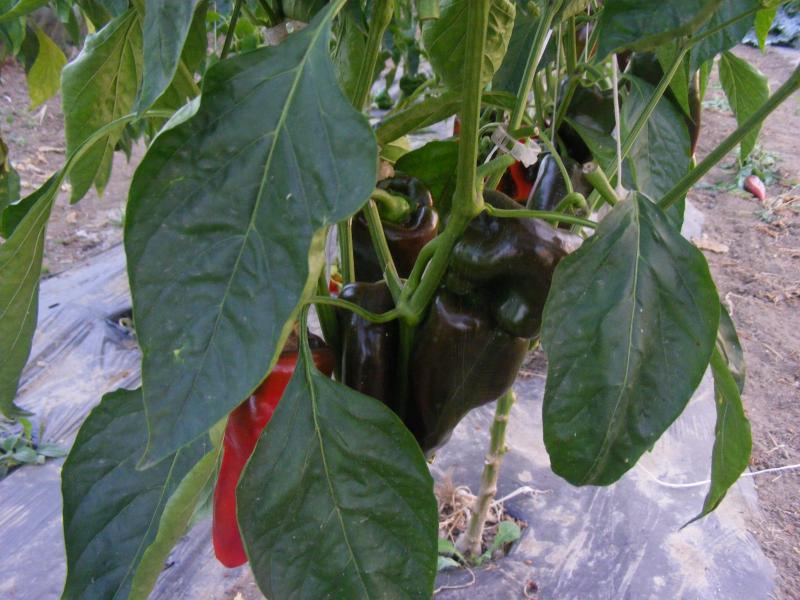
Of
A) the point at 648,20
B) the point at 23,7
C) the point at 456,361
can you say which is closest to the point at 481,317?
the point at 456,361

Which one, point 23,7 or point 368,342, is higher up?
point 23,7

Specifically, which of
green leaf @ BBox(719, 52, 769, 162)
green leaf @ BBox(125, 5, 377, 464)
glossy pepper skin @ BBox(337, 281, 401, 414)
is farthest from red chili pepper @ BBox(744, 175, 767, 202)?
green leaf @ BBox(125, 5, 377, 464)

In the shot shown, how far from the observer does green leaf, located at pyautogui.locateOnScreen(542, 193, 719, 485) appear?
37 cm

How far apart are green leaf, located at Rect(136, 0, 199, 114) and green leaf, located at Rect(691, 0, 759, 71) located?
37cm

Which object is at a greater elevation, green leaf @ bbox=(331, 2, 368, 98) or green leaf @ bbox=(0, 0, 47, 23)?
green leaf @ bbox=(0, 0, 47, 23)

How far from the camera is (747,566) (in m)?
1.28

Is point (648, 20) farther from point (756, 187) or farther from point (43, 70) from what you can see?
point (756, 187)

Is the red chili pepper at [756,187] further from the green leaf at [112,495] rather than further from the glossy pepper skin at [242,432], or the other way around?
the green leaf at [112,495]

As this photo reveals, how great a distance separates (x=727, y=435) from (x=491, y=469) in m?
0.61

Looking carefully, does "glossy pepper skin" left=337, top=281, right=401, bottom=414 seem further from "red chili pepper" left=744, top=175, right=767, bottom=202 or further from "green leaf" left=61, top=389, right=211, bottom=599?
"red chili pepper" left=744, top=175, right=767, bottom=202

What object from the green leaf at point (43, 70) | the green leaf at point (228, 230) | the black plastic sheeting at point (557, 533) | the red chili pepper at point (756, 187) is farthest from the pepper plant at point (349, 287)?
the red chili pepper at point (756, 187)

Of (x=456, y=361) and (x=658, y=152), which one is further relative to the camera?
(x=658, y=152)

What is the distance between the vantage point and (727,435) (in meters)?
0.47

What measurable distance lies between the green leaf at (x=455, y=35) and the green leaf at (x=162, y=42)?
253 millimetres
